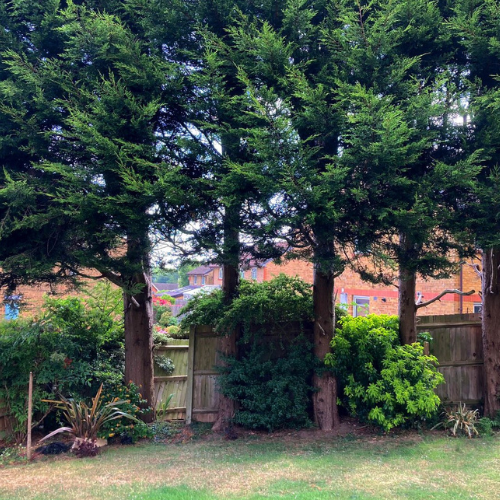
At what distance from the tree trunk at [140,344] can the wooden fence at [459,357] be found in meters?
5.35

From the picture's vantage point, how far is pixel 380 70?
686cm

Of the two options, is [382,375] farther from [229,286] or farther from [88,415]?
[88,415]

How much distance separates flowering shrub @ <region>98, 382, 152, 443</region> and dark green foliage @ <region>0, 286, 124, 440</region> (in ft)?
0.88

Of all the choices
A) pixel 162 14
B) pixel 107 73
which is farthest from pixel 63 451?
pixel 162 14

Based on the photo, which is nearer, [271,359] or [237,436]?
[237,436]

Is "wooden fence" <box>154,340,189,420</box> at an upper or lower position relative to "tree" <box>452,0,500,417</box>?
lower

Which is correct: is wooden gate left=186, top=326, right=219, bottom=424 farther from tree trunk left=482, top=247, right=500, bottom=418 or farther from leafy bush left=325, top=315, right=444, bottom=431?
tree trunk left=482, top=247, right=500, bottom=418

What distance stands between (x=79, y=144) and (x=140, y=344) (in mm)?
3846

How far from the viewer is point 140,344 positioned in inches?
341

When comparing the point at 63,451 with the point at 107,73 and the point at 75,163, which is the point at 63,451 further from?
the point at 107,73

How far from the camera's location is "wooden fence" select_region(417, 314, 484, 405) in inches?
340

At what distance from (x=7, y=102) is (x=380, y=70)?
237 inches

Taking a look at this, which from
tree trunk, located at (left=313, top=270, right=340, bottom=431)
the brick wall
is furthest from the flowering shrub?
the brick wall

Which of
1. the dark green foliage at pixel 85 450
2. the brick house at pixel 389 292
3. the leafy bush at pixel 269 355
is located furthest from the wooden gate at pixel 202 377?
the brick house at pixel 389 292
